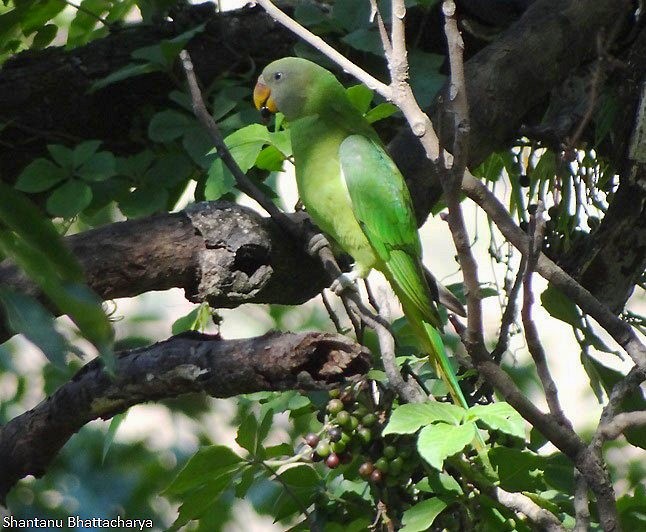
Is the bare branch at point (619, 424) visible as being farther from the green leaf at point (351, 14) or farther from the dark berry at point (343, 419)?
the green leaf at point (351, 14)

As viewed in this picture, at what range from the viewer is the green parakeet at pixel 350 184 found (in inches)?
67.9

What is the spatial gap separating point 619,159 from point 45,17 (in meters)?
1.42

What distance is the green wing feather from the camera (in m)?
1.71

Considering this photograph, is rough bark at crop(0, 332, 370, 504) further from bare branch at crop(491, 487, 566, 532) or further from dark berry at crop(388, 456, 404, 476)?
bare branch at crop(491, 487, 566, 532)

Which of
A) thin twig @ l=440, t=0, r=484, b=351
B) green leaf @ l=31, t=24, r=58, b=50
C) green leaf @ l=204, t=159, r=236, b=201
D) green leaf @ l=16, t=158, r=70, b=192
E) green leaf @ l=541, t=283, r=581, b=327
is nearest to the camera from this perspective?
thin twig @ l=440, t=0, r=484, b=351

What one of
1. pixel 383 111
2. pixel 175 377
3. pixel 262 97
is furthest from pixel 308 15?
pixel 175 377

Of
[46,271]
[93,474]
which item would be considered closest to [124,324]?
[93,474]

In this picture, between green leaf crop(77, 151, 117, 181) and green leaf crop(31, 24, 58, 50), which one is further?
green leaf crop(31, 24, 58, 50)

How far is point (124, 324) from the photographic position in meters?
2.69

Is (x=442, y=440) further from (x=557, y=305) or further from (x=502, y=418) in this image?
(x=557, y=305)

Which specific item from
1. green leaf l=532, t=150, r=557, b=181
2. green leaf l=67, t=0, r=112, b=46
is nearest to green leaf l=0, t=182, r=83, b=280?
green leaf l=532, t=150, r=557, b=181

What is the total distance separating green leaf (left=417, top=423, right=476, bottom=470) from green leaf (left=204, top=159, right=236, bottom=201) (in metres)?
0.80

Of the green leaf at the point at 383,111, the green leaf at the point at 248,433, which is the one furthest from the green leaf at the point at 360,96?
the green leaf at the point at 248,433

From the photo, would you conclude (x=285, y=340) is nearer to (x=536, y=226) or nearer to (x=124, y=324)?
(x=536, y=226)
